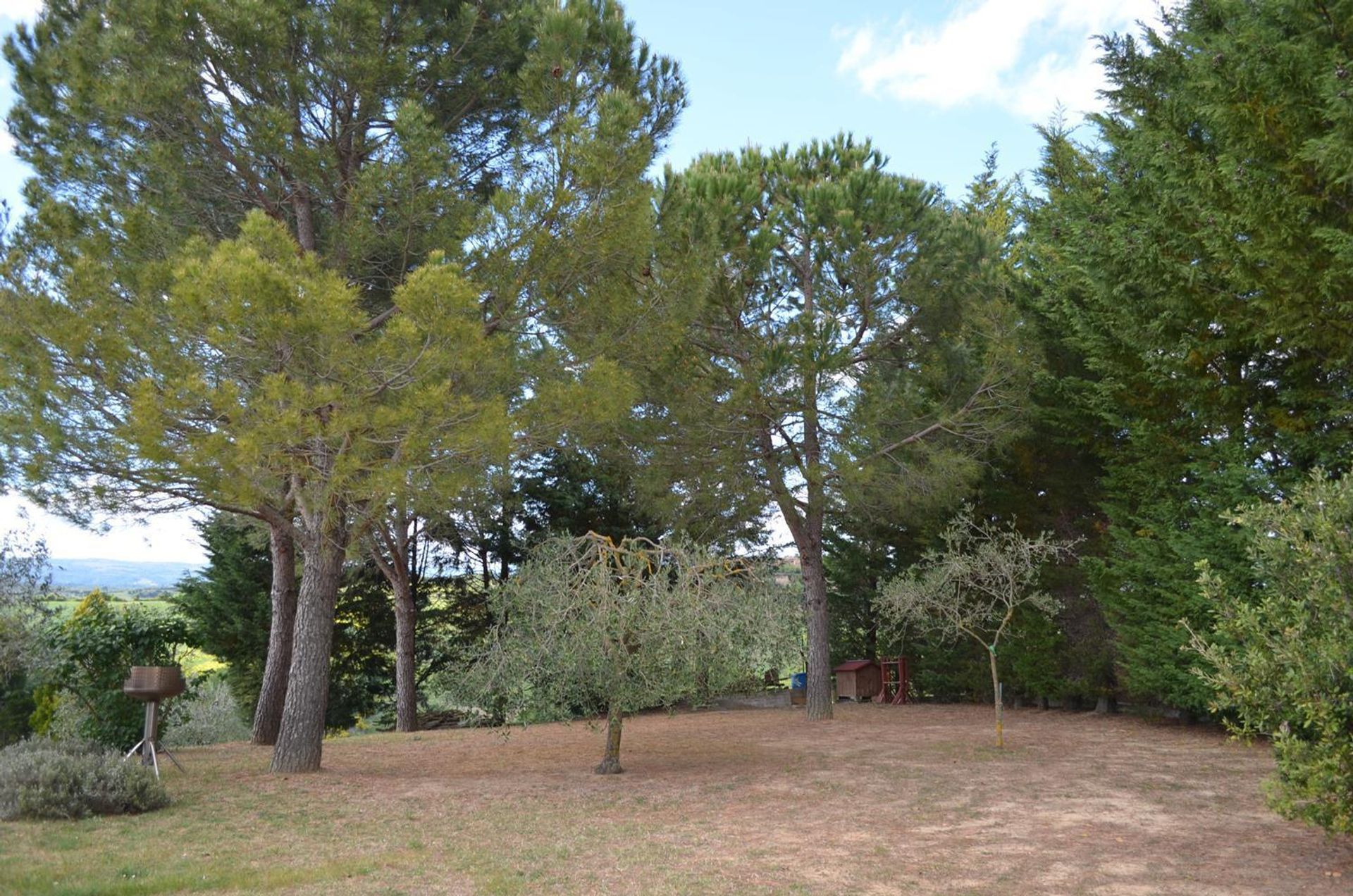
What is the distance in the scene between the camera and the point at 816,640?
13094 mm

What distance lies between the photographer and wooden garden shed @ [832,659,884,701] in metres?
16.5

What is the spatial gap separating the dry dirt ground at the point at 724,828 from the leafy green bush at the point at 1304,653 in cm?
48

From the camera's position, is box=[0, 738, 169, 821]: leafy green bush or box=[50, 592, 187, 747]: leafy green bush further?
box=[50, 592, 187, 747]: leafy green bush

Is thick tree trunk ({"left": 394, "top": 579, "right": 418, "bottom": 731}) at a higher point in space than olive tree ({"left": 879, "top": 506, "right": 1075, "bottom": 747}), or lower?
lower

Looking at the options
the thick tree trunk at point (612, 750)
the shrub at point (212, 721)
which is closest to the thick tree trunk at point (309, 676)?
the thick tree trunk at point (612, 750)

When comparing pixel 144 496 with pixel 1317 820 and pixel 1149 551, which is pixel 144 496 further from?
pixel 1149 551

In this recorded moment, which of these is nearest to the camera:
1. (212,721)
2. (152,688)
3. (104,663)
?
(152,688)

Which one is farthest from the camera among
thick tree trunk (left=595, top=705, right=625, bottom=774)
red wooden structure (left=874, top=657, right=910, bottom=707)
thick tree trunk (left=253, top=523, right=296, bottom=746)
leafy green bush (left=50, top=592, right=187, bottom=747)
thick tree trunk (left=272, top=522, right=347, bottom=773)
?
red wooden structure (left=874, top=657, right=910, bottom=707)

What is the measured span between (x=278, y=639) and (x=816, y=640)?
23.1ft

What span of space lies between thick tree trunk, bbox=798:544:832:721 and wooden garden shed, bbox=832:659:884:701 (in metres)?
3.50

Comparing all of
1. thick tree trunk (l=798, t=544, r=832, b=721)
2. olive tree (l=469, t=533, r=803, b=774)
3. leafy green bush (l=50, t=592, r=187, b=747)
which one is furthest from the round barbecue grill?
thick tree trunk (l=798, t=544, r=832, b=721)

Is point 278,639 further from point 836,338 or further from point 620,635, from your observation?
point 836,338

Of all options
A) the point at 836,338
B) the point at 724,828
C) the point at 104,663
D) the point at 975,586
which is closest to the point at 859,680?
the point at 975,586

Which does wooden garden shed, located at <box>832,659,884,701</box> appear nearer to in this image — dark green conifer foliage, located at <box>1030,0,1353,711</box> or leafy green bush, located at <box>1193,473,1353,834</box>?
dark green conifer foliage, located at <box>1030,0,1353,711</box>
